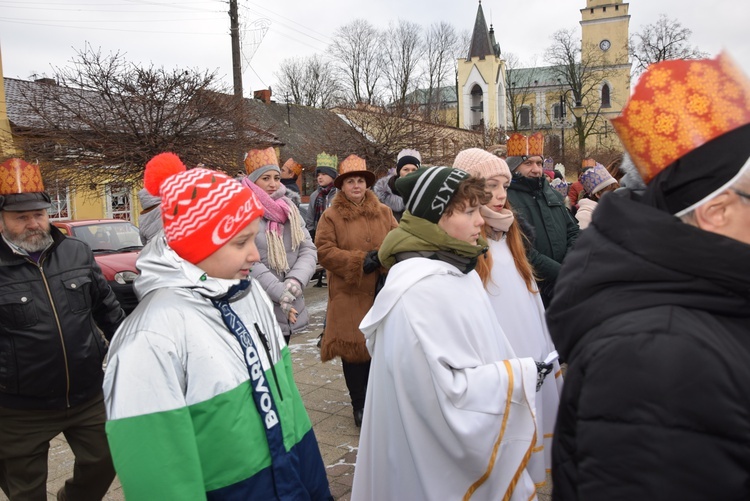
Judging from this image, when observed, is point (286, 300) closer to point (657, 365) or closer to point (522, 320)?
point (522, 320)

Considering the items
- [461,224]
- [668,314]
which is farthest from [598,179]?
[668,314]

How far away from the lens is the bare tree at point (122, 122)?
10.1 m

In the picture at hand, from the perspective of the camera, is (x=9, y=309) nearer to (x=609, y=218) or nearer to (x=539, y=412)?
(x=539, y=412)

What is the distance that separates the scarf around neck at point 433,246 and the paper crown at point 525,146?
2.76 m

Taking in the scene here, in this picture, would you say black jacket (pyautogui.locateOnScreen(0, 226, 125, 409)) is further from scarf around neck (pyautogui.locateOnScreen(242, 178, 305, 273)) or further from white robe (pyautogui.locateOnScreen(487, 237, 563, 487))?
white robe (pyautogui.locateOnScreen(487, 237, 563, 487))

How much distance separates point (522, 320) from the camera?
3.64 meters

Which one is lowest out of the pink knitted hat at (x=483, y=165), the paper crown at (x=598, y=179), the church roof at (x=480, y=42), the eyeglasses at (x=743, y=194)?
the eyeglasses at (x=743, y=194)

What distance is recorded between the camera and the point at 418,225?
287cm

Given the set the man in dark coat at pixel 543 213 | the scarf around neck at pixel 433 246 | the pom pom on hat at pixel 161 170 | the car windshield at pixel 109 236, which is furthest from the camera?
the car windshield at pixel 109 236

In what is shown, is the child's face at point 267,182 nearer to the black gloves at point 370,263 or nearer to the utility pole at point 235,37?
the black gloves at point 370,263

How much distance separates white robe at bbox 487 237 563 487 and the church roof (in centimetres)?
6980

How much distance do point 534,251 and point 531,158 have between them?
→ 115cm

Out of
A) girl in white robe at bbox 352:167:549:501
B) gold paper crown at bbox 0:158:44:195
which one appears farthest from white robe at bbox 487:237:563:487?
gold paper crown at bbox 0:158:44:195

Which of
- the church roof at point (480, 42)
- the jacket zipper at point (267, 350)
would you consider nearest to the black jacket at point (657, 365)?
the jacket zipper at point (267, 350)
